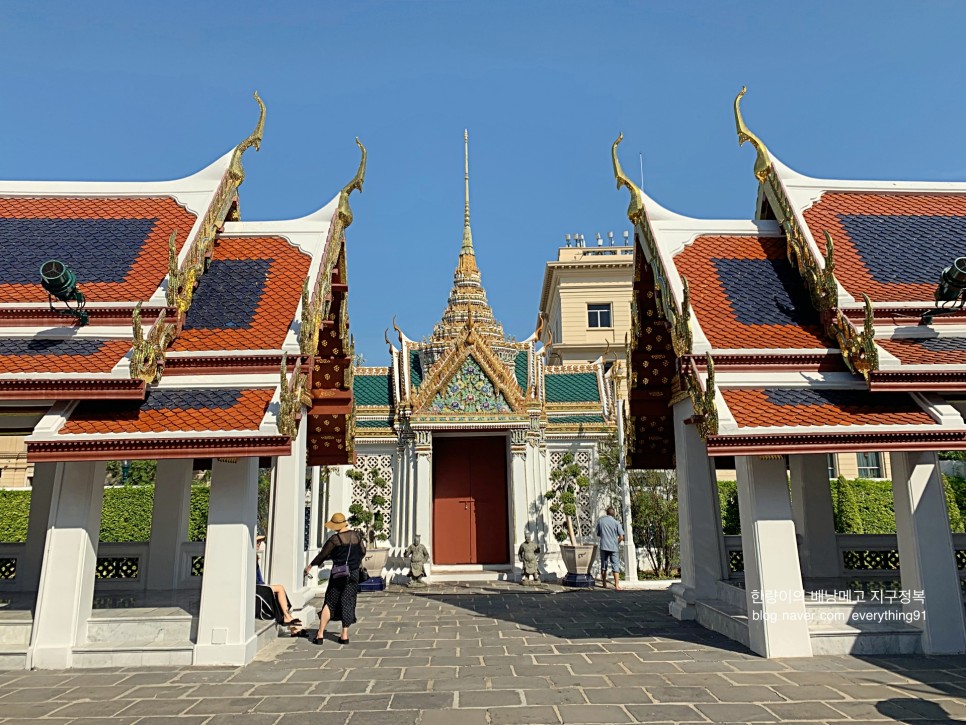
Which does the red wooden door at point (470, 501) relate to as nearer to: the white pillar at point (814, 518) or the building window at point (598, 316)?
the white pillar at point (814, 518)

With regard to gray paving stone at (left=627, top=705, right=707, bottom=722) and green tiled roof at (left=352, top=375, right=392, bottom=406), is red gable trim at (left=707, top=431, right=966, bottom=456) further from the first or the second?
green tiled roof at (left=352, top=375, right=392, bottom=406)

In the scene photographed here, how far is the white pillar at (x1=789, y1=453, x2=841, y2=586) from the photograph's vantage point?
32.3 feet

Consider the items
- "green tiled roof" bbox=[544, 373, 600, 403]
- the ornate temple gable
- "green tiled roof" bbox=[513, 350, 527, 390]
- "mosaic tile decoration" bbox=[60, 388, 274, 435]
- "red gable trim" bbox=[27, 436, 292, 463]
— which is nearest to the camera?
"red gable trim" bbox=[27, 436, 292, 463]

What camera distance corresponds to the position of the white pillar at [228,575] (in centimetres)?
639

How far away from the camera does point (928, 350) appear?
24.7 feet

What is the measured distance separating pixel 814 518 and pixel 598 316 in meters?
27.3

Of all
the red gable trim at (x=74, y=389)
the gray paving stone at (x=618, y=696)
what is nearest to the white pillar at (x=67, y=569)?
the red gable trim at (x=74, y=389)

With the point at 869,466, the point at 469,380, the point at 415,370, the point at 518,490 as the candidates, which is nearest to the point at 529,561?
the point at 518,490

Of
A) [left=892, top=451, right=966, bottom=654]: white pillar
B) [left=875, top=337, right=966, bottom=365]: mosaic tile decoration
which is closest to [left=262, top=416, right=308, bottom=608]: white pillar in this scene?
[left=892, top=451, right=966, bottom=654]: white pillar

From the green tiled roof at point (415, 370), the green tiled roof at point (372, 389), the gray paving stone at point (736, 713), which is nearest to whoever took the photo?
the gray paving stone at point (736, 713)

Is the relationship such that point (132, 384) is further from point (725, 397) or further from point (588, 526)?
point (588, 526)

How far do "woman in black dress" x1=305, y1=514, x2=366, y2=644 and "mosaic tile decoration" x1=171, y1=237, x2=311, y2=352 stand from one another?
2.15m

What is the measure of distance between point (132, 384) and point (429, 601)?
6265 millimetres

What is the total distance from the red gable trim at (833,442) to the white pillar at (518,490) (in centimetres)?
884
